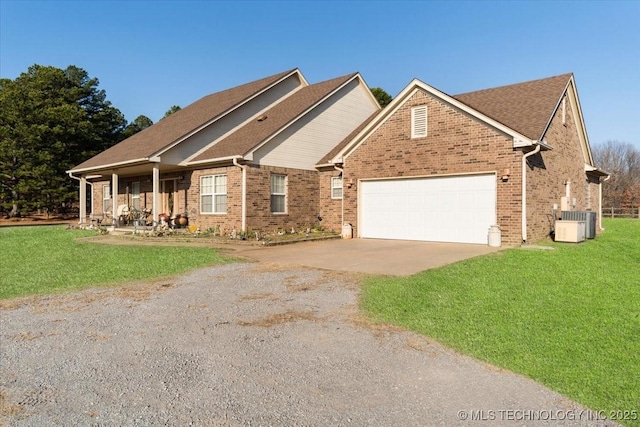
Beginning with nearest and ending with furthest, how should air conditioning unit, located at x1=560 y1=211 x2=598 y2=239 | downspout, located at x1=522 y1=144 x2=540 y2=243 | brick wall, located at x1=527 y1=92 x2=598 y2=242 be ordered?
downspout, located at x1=522 y1=144 x2=540 y2=243, brick wall, located at x1=527 y1=92 x2=598 y2=242, air conditioning unit, located at x1=560 y1=211 x2=598 y2=239

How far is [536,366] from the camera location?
4059mm

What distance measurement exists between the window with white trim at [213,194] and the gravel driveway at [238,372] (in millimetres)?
10741

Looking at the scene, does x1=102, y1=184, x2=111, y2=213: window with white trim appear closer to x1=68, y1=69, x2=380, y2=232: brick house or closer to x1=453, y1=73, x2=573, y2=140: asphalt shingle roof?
x1=68, y1=69, x2=380, y2=232: brick house

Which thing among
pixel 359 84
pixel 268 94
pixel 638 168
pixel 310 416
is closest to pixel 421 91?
pixel 359 84

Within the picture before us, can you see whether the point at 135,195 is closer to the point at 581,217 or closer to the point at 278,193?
the point at 278,193

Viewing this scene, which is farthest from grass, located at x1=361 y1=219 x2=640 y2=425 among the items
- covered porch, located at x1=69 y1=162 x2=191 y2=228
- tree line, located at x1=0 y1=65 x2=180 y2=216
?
tree line, located at x1=0 y1=65 x2=180 y2=216

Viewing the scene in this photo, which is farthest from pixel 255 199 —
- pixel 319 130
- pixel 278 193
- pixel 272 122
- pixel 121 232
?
pixel 121 232

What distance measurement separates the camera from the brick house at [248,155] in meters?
16.6

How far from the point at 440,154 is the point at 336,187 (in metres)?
5.48

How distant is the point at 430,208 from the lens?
579 inches

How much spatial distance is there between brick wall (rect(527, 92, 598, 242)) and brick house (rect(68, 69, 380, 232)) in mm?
8809

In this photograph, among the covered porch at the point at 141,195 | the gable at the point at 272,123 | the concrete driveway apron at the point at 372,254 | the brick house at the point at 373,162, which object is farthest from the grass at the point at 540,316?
the covered porch at the point at 141,195

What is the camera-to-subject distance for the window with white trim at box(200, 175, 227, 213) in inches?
672

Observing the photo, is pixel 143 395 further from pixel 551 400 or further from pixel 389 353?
pixel 551 400
